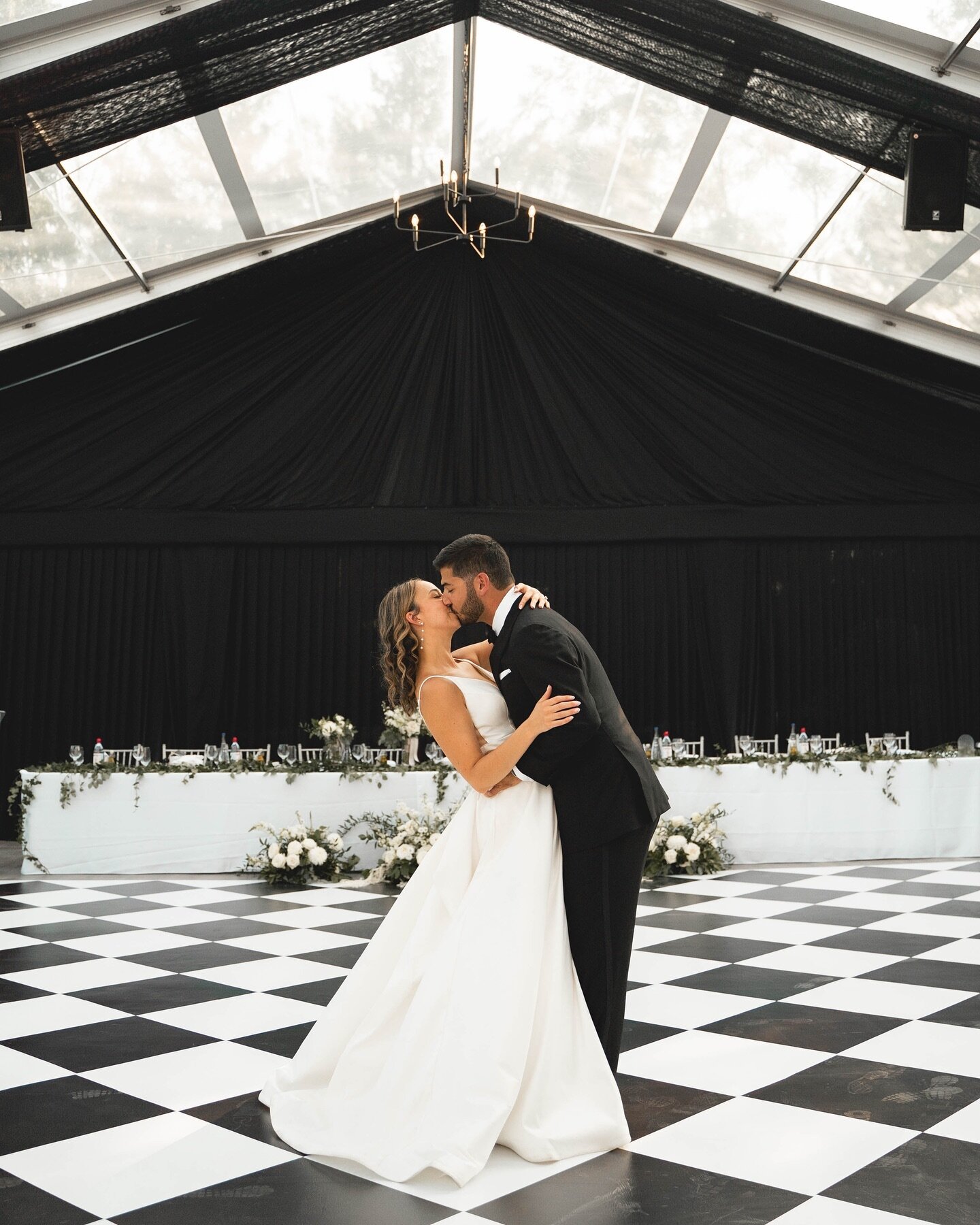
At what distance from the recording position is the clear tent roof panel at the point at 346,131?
8.29 meters

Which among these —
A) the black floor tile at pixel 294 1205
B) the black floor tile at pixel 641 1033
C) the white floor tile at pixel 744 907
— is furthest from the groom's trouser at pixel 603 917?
the white floor tile at pixel 744 907

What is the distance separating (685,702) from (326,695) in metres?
3.48

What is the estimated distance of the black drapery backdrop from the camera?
1102cm

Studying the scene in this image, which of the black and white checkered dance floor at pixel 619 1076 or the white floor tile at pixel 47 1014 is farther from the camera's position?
the white floor tile at pixel 47 1014

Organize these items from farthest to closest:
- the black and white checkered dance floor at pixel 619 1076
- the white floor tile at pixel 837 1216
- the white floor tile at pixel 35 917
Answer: the white floor tile at pixel 35 917 < the black and white checkered dance floor at pixel 619 1076 < the white floor tile at pixel 837 1216

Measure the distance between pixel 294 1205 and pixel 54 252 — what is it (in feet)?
27.1

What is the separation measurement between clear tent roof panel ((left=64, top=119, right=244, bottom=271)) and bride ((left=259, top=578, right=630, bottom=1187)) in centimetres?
646

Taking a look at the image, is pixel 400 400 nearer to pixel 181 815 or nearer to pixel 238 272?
pixel 238 272

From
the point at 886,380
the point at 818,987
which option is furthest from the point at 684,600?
the point at 818,987

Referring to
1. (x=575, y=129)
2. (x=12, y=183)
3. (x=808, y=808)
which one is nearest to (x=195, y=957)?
(x=808, y=808)

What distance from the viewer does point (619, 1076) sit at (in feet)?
10.2

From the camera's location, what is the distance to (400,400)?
435 inches

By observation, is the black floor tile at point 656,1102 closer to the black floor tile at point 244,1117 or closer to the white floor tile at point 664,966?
the black floor tile at point 244,1117

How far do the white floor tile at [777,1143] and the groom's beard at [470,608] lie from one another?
3.99 feet
